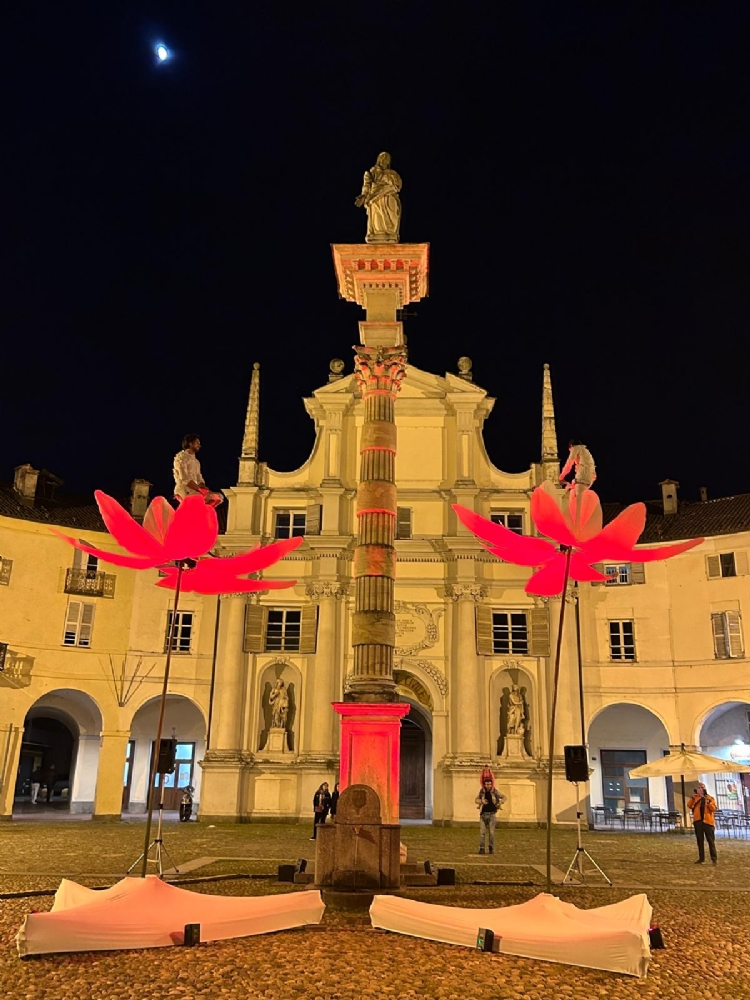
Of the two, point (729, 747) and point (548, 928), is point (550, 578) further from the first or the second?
point (729, 747)

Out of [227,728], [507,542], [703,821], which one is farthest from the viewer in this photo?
[227,728]

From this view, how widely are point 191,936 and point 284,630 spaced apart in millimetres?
24892

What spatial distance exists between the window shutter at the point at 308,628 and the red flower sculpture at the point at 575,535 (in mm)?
20910

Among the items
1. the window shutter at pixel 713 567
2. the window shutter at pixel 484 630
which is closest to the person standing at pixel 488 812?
the window shutter at pixel 484 630

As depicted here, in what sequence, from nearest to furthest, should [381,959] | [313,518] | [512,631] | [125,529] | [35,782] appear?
[381,959] → [125,529] → [512,631] → [313,518] → [35,782]

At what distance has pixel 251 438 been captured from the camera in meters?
35.3

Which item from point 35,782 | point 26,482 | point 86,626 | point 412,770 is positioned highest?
point 26,482

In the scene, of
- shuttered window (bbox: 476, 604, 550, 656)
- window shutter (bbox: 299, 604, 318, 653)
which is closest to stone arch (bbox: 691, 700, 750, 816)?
shuttered window (bbox: 476, 604, 550, 656)

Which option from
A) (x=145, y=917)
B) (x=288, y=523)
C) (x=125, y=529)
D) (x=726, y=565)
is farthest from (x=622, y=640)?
(x=145, y=917)

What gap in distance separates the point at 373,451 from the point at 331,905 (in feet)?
24.8

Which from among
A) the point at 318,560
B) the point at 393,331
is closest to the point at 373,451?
the point at 393,331

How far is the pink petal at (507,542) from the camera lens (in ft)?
39.2

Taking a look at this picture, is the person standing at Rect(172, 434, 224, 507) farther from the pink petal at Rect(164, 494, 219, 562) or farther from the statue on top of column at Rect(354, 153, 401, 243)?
the statue on top of column at Rect(354, 153, 401, 243)

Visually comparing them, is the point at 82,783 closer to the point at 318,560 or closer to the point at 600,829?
the point at 318,560
